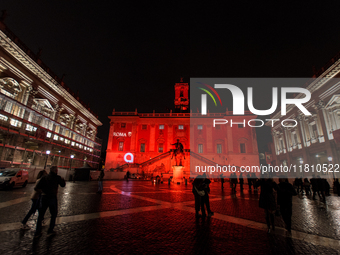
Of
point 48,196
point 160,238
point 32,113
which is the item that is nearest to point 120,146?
point 32,113

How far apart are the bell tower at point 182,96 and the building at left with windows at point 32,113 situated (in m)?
27.0

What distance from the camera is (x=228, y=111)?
44.9m

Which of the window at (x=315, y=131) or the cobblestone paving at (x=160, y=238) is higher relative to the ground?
the window at (x=315, y=131)

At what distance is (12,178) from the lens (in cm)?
1181

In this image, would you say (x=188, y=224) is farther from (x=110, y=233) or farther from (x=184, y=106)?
(x=184, y=106)

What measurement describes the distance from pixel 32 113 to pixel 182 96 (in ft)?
128

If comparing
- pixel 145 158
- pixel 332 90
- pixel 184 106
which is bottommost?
pixel 145 158

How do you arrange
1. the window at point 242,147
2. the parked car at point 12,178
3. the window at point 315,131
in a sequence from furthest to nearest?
the window at point 242,147 → the window at point 315,131 → the parked car at point 12,178

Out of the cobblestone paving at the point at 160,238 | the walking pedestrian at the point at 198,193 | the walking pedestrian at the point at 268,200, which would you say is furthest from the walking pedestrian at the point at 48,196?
the walking pedestrian at the point at 268,200

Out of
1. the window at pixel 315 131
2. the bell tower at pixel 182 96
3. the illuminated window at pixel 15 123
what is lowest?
the illuminated window at pixel 15 123

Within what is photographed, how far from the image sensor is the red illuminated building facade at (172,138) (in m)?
41.2

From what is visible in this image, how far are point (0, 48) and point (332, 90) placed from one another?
142ft

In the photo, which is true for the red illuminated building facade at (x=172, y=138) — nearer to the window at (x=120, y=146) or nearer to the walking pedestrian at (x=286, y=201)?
the window at (x=120, y=146)

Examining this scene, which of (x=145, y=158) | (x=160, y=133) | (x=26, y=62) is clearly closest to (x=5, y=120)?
(x=26, y=62)
